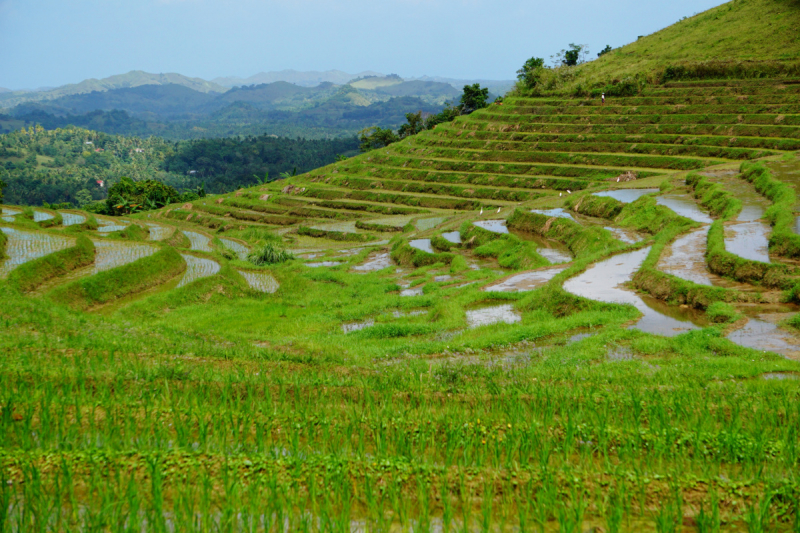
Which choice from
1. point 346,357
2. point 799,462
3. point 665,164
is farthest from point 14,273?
point 665,164

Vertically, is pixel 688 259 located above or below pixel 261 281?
above

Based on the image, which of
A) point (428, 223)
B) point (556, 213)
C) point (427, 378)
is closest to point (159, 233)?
point (428, 223)

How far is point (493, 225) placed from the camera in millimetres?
26516

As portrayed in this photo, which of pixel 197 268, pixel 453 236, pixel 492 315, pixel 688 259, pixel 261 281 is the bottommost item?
pixel 261 281

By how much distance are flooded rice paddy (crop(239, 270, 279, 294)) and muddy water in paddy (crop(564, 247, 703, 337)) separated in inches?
369

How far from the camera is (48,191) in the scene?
266 ft

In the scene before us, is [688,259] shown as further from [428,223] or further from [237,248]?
[237,248]

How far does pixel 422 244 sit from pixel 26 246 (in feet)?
49.3

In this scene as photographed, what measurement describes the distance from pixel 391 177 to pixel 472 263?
26.7 meters

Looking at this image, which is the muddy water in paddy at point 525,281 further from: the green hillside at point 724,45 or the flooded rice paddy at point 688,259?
→ the green hillside at point 724,45

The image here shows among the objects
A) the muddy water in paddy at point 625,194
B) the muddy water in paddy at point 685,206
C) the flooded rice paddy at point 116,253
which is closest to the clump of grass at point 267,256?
the flooded rice paddy at point 116,253

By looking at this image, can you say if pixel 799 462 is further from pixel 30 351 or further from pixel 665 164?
pixel 665 164

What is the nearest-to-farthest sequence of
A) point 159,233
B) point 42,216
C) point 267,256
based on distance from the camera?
1. point 267,256
2. point 159,233
3. point 42,216

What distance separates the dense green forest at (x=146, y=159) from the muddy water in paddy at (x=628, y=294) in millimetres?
80786
